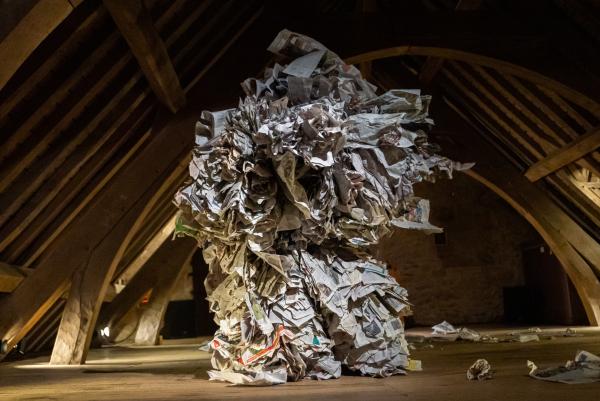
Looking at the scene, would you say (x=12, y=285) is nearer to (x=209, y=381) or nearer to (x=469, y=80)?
(x=209, y=381)

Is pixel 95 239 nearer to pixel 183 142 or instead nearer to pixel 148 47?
pixel 183 142

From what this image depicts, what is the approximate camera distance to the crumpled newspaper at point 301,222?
2883 mm

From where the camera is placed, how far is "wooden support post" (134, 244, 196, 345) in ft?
28.3

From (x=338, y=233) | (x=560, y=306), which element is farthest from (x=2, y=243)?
(x=560, y=306)

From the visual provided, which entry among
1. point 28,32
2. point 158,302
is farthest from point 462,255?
point 28,32

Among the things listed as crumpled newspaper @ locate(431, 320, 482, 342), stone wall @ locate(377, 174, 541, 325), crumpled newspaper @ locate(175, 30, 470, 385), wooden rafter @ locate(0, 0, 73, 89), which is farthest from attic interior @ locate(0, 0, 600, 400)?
stone wall @ locate(377, 174, 541, 325)

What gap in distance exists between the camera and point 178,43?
5.05 m

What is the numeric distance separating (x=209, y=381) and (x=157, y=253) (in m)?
5.90

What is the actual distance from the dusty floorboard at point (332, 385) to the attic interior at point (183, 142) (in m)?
0.02

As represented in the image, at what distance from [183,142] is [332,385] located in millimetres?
3067

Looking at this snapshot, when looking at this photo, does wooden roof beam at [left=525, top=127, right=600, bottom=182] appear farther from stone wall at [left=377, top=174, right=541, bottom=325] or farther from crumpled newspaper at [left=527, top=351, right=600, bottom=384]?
crumpled newspaper at [left=527, top=351, right=600, bottom=384]

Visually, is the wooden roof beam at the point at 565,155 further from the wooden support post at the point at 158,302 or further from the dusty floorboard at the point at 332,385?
the wooden support post at the point at 158,302

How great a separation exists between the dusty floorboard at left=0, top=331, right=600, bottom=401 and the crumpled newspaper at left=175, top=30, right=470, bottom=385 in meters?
0.17

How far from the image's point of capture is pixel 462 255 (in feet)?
35.4
